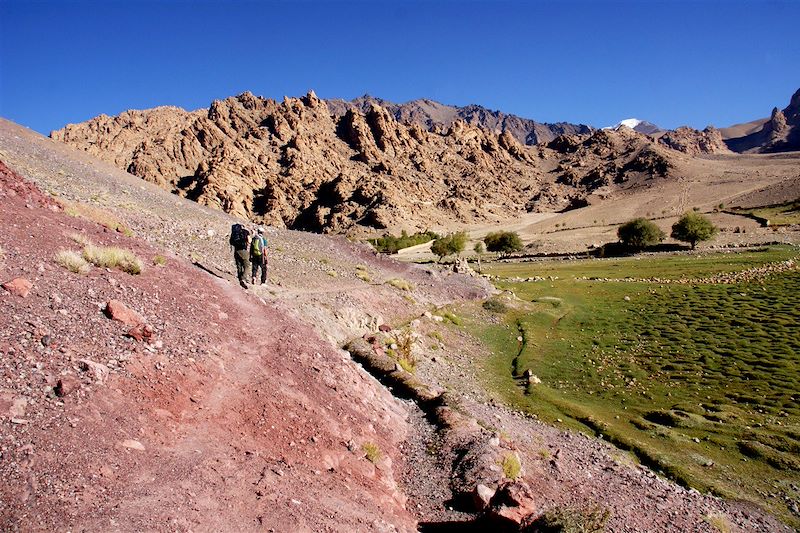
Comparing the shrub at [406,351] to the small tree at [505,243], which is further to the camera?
the small tree at [505,243]

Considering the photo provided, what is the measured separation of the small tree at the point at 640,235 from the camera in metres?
75.3

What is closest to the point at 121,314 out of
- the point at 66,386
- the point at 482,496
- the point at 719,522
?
the point at 66,386

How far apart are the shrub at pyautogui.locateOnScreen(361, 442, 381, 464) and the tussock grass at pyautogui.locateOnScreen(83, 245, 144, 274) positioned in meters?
8.03

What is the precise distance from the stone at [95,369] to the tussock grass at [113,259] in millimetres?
5176

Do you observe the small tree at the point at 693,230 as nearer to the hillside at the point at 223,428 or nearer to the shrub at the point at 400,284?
the shrub at the point at 400,284

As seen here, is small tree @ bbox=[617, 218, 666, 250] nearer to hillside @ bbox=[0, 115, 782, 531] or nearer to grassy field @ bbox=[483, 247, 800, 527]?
grassy field @ bbox=[483, 247, 800, 527]

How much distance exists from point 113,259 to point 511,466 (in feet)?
37.3

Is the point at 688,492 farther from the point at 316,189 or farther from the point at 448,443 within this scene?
the point at 316,189

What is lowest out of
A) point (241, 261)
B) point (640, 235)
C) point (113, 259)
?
point (640, 235)

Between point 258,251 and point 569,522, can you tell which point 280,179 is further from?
point 569,522

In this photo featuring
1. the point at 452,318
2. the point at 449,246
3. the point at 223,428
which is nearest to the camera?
the point at 223,428

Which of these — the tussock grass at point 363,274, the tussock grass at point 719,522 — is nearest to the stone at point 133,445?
the tussock grass at point 719,522

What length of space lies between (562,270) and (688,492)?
52859 millimetres

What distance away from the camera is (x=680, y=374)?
2164 cm
